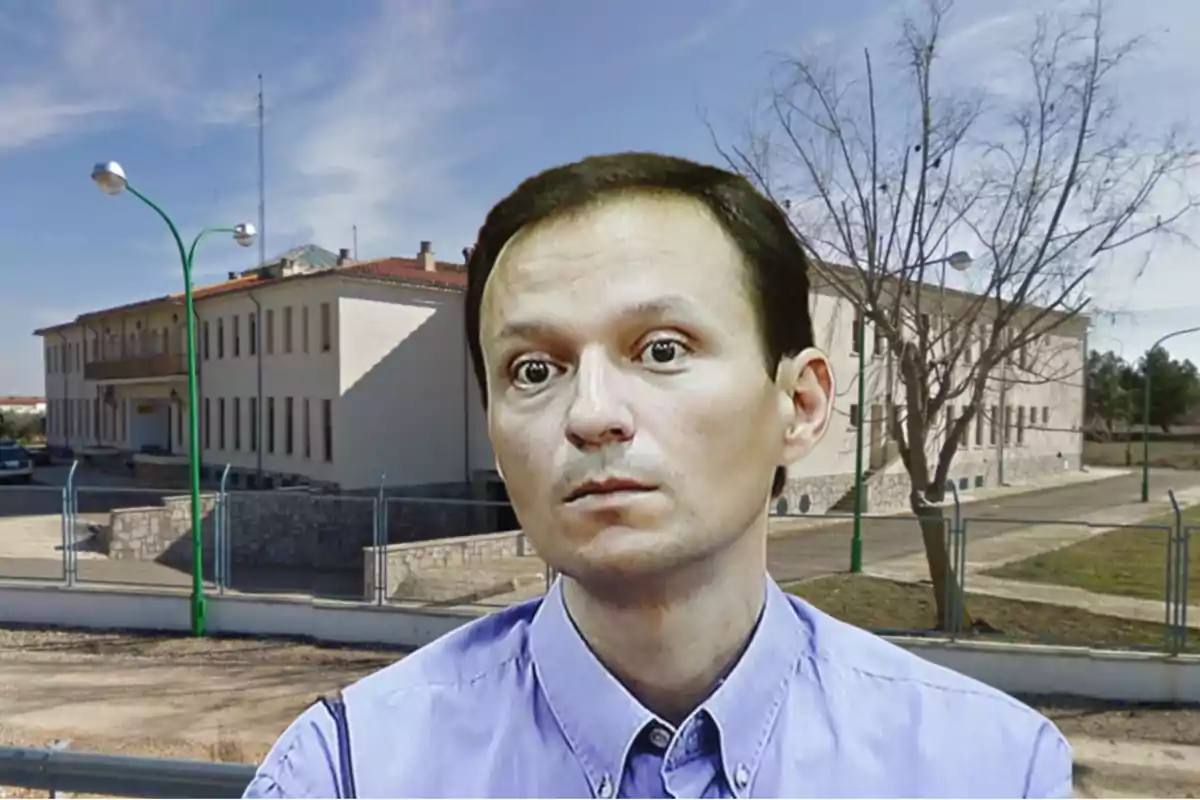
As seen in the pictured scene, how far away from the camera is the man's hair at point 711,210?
3.97ft

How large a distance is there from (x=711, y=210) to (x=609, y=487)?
1.52 feet

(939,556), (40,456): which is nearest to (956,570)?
(939,556)

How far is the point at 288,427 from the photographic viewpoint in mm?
10203

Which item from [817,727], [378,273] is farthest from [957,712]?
[378,273]

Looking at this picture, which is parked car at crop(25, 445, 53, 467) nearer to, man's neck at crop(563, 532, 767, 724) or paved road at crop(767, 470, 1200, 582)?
paved road at crop(767, 470, 1200, 582)

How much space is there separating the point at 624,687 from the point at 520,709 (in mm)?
182

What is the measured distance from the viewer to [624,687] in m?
1.27

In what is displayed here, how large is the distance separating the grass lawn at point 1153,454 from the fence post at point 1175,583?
1990cm

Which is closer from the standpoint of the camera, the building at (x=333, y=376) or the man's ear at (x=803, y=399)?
the man's ear at (x=803, y=399)

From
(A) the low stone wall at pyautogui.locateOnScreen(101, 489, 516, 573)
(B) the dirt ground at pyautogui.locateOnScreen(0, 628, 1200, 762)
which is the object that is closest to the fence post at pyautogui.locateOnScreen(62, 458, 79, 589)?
(B) the dirt ground at pyautogui.locateOnScreen(0, 628, 1200, 762)

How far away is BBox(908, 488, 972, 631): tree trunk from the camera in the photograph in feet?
21.2

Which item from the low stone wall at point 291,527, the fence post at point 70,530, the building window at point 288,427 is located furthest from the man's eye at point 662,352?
the fence post at point 70,530

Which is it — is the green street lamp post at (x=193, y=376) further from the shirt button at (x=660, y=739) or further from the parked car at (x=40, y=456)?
the parked car at (x=40, y=456)

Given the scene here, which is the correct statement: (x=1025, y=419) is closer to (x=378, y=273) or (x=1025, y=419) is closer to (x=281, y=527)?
(x=281, y=527)
